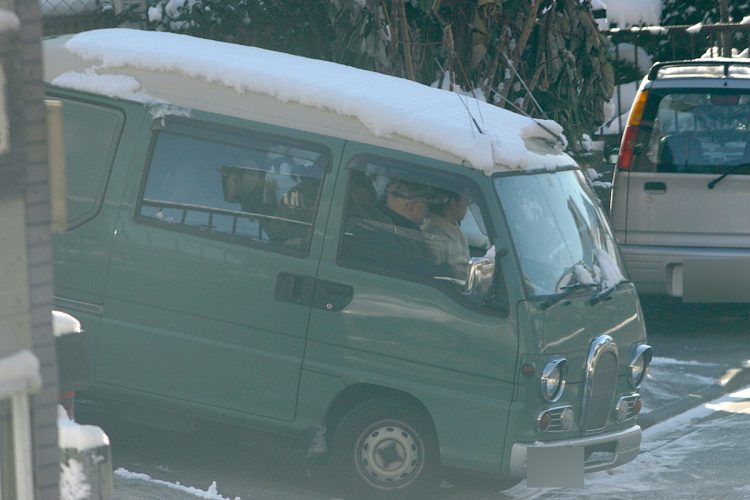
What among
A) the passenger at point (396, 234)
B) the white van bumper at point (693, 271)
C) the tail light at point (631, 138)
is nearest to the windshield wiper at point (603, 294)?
the passenger at point (396, 234)

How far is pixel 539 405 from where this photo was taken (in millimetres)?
6688

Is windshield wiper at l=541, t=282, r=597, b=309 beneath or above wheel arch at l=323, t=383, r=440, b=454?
above

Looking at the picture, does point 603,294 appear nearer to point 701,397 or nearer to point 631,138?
point 701,397

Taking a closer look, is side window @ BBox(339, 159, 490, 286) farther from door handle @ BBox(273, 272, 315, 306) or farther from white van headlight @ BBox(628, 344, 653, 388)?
white van headlight @ BBox(628, 344, 653, 388)

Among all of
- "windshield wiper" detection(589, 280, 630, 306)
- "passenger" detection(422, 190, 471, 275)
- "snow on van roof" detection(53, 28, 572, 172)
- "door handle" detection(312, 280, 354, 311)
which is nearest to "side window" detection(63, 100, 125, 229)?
"snow on van roof" detection(53, 28, 572, 172)

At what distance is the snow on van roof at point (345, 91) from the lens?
6.84m

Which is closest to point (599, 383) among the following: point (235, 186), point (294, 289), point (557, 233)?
point (557, 233)

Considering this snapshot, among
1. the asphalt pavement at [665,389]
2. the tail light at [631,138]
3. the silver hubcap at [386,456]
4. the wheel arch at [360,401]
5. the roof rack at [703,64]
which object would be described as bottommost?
the asphalt pavement at [665,389]

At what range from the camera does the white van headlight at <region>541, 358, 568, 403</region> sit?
667 cm

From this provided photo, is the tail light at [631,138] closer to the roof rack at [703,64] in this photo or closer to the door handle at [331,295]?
the roof rack at [703,64]

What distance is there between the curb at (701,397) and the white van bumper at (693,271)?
656 millimetres

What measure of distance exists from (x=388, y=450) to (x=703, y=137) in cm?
488

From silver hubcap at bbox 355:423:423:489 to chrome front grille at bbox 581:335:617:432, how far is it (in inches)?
34.2

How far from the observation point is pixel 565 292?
6.90 m
